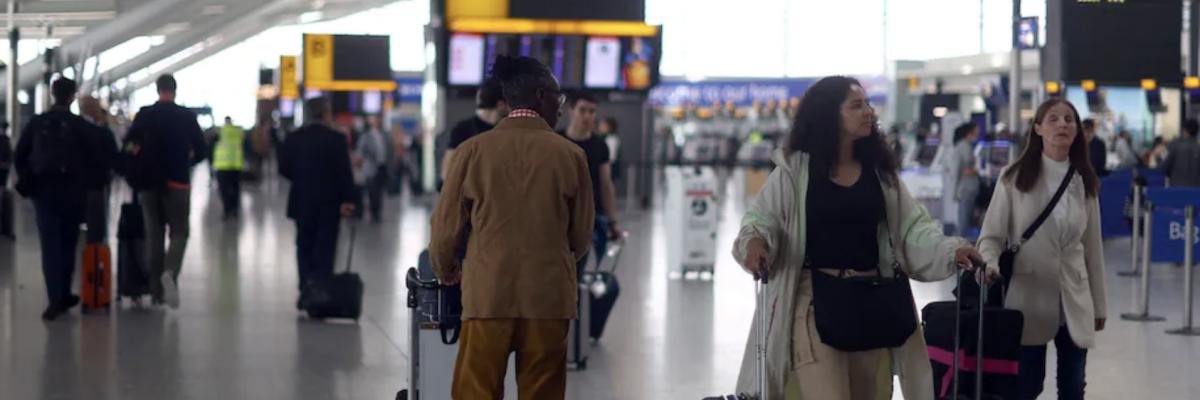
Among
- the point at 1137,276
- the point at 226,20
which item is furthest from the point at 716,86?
the point at 1137,276

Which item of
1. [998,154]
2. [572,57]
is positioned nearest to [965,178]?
[998,154]

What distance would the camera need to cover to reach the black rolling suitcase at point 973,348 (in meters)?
5.17

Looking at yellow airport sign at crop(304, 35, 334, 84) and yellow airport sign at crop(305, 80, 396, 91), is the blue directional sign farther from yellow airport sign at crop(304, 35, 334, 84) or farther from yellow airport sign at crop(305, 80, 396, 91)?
yellow airport sign at crop(304, 35, 334, 84)

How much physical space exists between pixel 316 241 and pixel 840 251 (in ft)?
20.5

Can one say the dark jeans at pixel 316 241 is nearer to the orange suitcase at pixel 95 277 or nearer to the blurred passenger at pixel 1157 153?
the orange suitcase at pixel 95 277

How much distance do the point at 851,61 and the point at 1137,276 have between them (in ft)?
105

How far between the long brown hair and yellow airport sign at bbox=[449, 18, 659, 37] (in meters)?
13.5

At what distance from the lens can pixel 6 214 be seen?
17.2 meters

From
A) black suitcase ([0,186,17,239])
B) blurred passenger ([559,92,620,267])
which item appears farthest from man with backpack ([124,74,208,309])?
black suitcase ([0,186,17,239])

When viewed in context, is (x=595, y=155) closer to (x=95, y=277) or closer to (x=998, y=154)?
(x=95, y=277)

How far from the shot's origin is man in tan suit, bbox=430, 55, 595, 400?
14.4 feet

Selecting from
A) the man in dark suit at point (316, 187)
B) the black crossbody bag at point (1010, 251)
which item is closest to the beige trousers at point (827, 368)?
the black crossbody bag at point (1010, 251)

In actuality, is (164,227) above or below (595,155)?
below

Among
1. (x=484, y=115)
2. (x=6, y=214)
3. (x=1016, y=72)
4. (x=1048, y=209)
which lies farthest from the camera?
(x=6, y=214)
